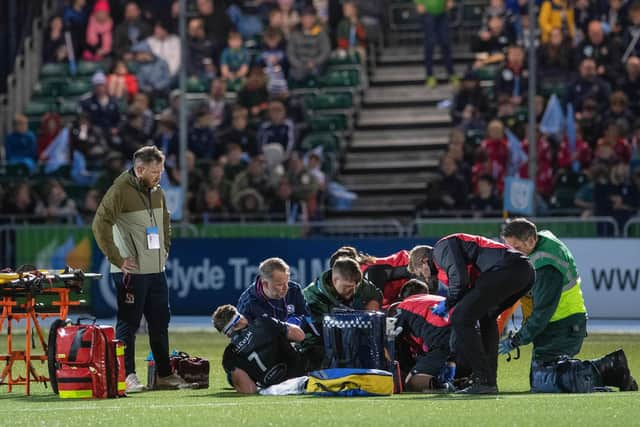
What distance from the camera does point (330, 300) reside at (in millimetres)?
14883

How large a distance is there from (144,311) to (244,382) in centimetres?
132

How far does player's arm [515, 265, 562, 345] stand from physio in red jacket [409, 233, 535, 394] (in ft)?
1.19

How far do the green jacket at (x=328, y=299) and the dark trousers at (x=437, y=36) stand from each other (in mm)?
15732

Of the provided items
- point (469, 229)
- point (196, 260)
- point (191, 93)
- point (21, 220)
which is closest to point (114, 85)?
point (191, 93)

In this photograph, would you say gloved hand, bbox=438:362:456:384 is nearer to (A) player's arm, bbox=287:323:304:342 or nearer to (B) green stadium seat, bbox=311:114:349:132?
(A) player's arm, bbox=287:323:304:342

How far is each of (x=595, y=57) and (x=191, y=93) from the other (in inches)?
319

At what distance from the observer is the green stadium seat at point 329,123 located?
98.8 feet

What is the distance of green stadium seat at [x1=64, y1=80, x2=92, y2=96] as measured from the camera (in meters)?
33.2

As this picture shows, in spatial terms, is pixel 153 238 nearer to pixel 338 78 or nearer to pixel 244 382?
pixel 244 382

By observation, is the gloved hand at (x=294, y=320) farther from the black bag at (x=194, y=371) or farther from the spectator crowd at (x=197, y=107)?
the spectator crowd at (x=197, y=107)

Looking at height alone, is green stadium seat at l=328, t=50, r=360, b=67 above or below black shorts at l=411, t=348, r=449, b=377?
above

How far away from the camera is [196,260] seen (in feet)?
84.3

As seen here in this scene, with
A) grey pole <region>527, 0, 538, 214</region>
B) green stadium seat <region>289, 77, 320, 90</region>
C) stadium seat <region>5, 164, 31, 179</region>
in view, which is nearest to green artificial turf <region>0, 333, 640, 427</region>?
grey pole <region>527, 0, 538, 214</region>

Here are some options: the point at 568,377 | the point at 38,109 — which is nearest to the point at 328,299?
the point at 568,377
